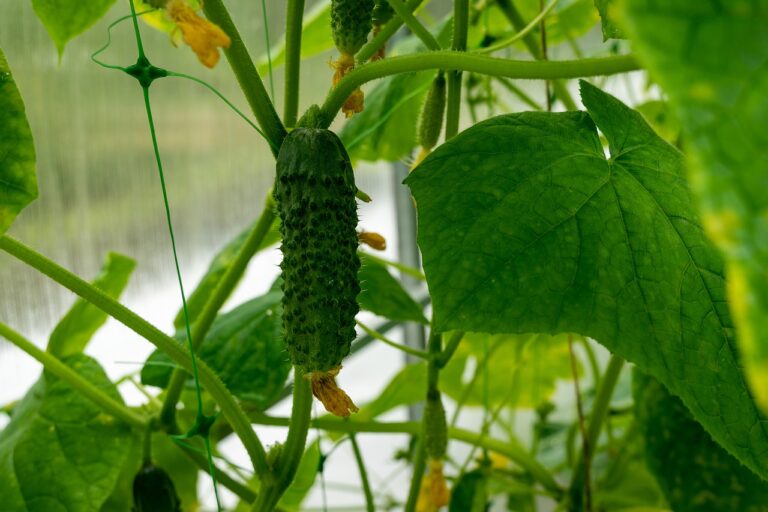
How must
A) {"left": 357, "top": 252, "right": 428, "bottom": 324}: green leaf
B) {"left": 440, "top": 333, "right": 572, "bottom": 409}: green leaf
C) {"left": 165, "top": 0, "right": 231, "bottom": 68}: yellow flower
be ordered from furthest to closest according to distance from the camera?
{"left": 440, "top": 333, "right": 572, "bottom": 409}: green leaf
{"left": 357, "top": 252, "right": 428, "bottom": 324}: green leaf
{"left": 165, "top": 0, "right": 231, "bottom": 68}: yellow flower

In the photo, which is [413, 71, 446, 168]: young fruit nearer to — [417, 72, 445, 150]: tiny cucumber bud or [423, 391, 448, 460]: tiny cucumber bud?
[417, 72, 445, 150]: tiny cucumber bud

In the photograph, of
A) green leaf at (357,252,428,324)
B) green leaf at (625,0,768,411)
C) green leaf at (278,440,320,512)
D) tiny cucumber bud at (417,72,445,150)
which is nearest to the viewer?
green leaf at (625,0,768,411)

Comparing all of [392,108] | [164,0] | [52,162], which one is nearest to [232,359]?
[392,108]

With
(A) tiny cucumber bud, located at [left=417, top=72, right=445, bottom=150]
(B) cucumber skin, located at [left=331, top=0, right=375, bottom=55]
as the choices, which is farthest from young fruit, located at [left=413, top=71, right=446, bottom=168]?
(B) cucumber skin, located at [left=331, top=0, right=375, bottom=55]

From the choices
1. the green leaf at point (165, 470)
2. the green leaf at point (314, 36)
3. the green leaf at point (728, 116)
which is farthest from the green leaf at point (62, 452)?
the green leaf at point (728, 116)

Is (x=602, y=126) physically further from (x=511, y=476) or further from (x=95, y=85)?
(x=95, y=85)

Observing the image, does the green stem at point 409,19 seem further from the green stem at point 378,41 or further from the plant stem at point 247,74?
the plant stem at point 247,74
